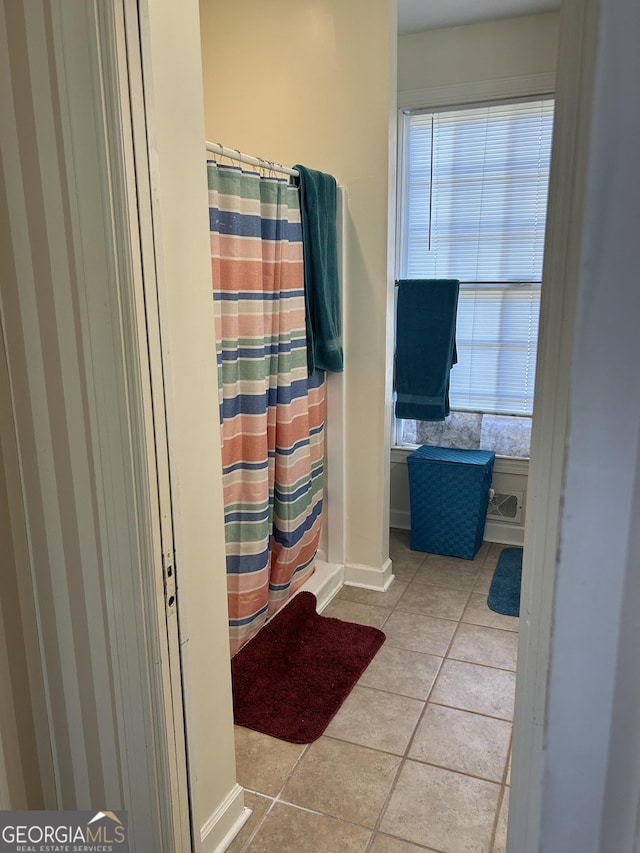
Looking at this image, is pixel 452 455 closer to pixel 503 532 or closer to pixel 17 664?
pixel 503 532

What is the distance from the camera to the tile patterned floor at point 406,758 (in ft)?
5.45

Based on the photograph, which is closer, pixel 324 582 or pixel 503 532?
pixel 324 582

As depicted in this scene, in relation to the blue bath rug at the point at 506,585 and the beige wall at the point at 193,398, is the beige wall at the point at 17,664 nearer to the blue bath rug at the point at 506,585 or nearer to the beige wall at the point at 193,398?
the beige wall at the point at 193,398

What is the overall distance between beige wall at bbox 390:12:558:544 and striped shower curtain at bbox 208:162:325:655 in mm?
1395

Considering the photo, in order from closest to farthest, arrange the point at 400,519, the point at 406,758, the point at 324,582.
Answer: the point at 406,758
the point at 324,582
the point at 400,519

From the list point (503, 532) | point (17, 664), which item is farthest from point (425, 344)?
point (17, 664)

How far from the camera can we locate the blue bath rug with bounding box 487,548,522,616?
9.21 ft

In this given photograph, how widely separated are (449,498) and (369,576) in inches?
24.1

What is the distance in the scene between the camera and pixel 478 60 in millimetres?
3094

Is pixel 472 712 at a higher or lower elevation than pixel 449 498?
lower

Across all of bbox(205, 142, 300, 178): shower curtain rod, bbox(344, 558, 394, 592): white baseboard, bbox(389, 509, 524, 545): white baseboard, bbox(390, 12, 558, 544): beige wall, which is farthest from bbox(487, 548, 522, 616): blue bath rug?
bbox(205, 142, 300, 178): shower curtain rod

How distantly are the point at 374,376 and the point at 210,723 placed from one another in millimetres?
1664

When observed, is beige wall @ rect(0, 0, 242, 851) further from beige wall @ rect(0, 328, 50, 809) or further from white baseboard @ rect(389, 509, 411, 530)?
white baseboard @ rect(389, 509, 411, 530)

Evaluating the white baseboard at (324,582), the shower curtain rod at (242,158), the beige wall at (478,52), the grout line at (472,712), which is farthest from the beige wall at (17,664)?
the beige wall at (478,52)
